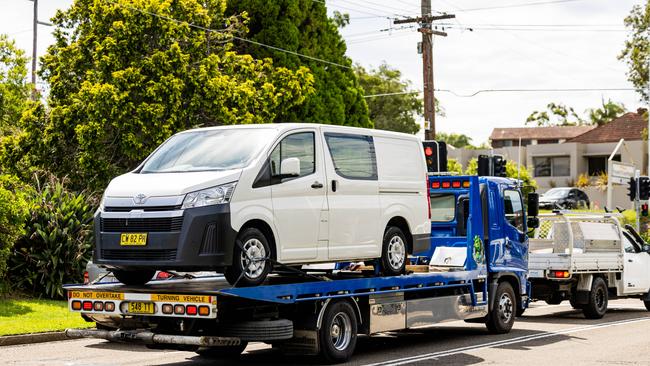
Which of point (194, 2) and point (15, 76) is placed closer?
point (194, 2)

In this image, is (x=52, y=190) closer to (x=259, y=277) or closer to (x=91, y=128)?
(x=91, y=128)

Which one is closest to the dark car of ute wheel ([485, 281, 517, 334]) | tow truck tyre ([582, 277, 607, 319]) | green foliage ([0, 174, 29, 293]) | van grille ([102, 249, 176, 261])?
tow truck tyre ([582, 277, 607, 319])

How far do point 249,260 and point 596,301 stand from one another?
35.2 ft

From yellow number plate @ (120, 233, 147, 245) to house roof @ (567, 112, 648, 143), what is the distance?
69261mm

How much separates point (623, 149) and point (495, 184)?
58161 mm

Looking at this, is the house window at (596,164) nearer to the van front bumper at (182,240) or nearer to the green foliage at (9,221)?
the green foliage at (9,221)

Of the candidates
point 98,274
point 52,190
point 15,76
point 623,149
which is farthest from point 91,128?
point 623,149

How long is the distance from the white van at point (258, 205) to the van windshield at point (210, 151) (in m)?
0.02

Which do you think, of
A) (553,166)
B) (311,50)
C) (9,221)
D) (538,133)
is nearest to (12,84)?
(311,50)

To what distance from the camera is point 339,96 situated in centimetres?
3850

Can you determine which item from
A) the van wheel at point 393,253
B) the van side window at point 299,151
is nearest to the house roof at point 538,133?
the van wheel at point 393,253

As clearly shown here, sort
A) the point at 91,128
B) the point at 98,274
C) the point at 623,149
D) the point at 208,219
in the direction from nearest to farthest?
1. the point at 208,219
2. the point at 98,274
3. the point at 91,128
4. the point at 623,149

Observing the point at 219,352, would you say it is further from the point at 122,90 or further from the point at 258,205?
the point at 122,90

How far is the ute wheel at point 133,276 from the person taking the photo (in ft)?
38.5
